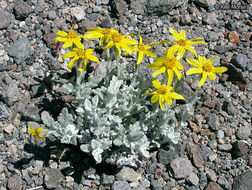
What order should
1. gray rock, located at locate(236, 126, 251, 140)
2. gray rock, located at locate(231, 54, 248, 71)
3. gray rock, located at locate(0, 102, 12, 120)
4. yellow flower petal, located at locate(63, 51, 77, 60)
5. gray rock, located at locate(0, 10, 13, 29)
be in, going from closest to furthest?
yellow flower petal, located at locate(63, 51, 77, 60) < gray rock, located at locate(0, 102, 12, 120) < gray rock, located at locate(236, 126, 251, 140) < gray rock, located at locate(0, 10, 13, 29) < gray rock, located at locate(231, 54, 248, 71)

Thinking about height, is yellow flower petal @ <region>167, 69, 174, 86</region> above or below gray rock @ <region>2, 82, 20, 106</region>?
above

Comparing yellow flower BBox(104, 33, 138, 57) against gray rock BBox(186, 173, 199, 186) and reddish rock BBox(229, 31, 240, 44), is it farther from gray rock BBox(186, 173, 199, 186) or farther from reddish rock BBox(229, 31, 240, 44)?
reddish rock BBox(229, 31, 240, 44)

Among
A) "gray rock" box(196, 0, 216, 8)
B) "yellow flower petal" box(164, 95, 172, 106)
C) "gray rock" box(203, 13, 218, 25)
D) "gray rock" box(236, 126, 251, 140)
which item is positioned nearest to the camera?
"yellow flower petal" box(164, 95, 172, 106)

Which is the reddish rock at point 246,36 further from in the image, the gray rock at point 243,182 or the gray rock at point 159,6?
the gray rock at point 243,182

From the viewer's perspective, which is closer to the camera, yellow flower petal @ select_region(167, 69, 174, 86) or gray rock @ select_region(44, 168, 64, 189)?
yellow flower petal @ select_region(167, 69, 174, 86)

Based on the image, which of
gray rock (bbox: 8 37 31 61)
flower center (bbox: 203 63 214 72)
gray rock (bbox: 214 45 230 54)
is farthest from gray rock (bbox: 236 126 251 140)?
gray rock (bbox: 8 37 31 61)

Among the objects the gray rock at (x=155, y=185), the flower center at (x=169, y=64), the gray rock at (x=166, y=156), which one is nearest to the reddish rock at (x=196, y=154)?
the gray rock at (x=166, y=156)

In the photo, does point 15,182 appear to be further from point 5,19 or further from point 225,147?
point 225,147

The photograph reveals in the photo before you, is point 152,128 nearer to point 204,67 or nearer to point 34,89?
point 204,67
